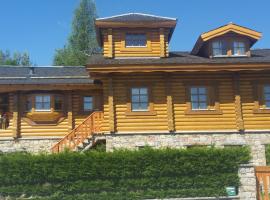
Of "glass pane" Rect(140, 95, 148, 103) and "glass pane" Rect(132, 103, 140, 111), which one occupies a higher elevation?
"glass pane" Rect(140, 95, 148, 103)

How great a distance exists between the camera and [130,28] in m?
21.7

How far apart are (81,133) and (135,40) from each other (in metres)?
6.01

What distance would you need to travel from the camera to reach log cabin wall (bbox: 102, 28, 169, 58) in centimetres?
2147

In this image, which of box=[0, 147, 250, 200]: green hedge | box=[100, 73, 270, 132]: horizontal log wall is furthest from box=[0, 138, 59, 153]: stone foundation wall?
box=[0, 147, 250, 200]: green hedge

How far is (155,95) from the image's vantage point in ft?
66.7

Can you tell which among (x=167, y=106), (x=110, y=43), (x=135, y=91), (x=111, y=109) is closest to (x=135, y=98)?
(x=135, y=91)

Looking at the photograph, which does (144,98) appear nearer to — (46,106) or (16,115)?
(46,106)

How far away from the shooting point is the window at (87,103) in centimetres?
2303

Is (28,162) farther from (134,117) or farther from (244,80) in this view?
(244,80)

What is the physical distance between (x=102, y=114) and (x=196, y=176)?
7.01 m

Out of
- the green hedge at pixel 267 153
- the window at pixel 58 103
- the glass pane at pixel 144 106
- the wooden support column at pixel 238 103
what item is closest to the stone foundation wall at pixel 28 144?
the window at pixel 58 103

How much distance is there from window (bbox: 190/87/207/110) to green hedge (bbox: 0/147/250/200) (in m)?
5.41

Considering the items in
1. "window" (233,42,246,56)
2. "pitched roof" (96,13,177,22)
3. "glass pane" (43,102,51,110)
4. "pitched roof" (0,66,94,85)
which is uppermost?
"pitched roof" (96,13,177,22)

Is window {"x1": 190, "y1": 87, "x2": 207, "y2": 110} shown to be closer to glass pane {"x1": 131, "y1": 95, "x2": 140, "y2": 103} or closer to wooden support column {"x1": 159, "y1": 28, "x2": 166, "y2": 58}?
wooden support column {"x1": 159, "y1": 28, "x2": 166, "y2": 58}
